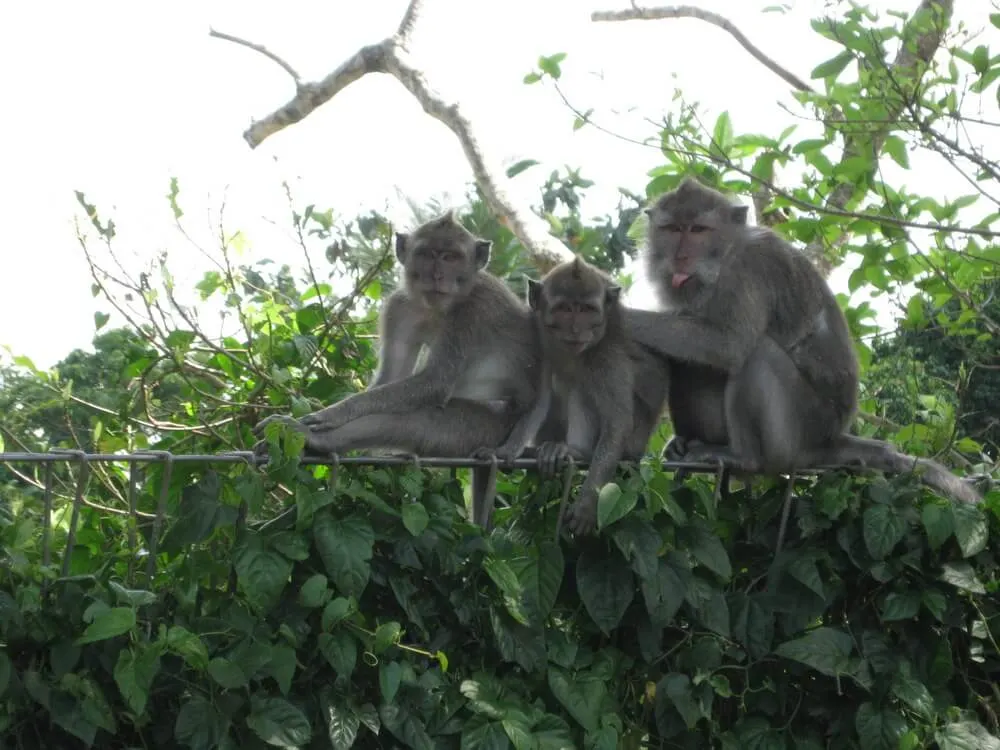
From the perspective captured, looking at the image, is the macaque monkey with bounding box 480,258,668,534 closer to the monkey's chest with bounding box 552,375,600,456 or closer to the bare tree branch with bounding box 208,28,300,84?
the monkey's chest with bounding box 552,375,600,456

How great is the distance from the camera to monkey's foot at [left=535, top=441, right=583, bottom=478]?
5012 mm

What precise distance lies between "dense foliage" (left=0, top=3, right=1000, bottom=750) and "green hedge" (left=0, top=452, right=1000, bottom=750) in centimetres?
1

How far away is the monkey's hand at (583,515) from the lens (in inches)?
191

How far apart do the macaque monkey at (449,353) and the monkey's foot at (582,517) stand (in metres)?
0.91

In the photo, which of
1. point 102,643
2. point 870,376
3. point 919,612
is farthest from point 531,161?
point 102,643

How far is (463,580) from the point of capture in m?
4.56

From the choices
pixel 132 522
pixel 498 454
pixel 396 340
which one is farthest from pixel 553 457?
pixel 132 522

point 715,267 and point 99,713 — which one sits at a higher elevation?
point 715,267

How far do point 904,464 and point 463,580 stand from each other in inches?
90.6

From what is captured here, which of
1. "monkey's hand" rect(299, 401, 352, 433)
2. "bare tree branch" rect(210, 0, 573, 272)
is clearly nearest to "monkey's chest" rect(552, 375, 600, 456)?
"monkey's hand" rect(299, 401, 352, 433)

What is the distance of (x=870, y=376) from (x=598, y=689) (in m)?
6.04

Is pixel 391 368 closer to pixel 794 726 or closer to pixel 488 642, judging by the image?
pixel 488 642

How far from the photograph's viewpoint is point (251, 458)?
171 inches

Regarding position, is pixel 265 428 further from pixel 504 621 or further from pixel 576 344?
pixel 576 344
